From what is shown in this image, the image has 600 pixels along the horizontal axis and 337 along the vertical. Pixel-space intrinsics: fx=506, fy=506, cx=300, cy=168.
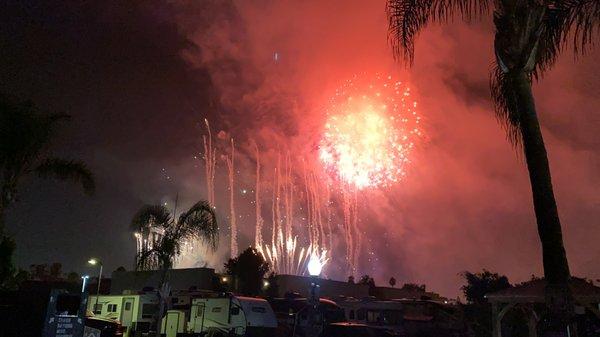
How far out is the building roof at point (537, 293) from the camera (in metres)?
14.0

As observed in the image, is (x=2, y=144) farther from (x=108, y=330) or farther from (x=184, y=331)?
(x=184, y=331)

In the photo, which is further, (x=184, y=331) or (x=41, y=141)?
(x=184, y=331)

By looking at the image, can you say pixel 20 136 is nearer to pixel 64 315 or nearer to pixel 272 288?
pixel 64 315

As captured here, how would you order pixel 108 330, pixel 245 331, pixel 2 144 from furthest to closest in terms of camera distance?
1. pixel 245 331
2. pixel 108 330
3. pixel 2 144

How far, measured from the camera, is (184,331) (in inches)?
945

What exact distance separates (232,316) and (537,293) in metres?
13.5

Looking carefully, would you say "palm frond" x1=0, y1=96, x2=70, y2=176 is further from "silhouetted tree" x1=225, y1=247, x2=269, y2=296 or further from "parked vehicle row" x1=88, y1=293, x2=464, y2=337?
"silhouetted tree" x1=225, y1=247, x2=269, y2=296

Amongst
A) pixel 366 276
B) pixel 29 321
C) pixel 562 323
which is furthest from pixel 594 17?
pixel 366 276

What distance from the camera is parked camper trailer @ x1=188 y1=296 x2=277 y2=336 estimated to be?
2317 centimetres

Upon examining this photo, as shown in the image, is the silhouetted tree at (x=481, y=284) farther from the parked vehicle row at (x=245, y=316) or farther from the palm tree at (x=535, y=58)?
the palm tree at (x=535, y=58)

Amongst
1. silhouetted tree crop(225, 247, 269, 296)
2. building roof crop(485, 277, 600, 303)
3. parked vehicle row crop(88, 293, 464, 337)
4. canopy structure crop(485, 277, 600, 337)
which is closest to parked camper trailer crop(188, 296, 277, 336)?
parked vehicle row crop(88, 293, 464, 337)

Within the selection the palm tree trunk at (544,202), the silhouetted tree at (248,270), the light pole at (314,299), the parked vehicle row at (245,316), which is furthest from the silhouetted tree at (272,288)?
the palm tree trunk at (544,202)

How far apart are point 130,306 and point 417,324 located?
53.3 feet

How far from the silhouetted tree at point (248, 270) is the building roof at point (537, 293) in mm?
37460
